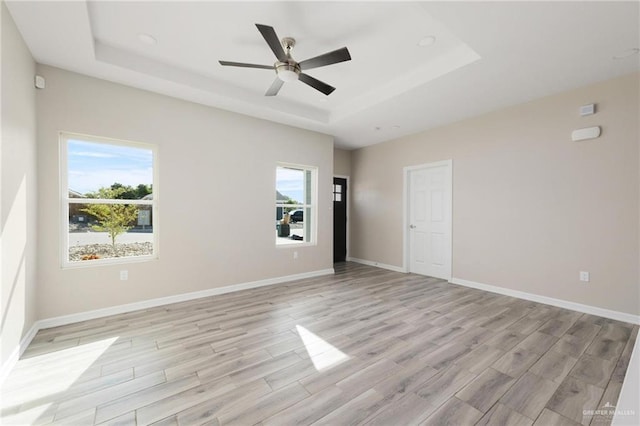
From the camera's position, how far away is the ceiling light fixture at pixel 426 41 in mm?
2723

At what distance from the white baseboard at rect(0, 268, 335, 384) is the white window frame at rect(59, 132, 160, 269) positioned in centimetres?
55

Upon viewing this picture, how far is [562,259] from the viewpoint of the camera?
359 centimetres

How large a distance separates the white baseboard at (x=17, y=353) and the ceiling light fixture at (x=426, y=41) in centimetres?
450

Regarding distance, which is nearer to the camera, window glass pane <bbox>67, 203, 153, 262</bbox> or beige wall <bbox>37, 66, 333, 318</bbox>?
beige wall <bbox>37, 66, 333, 318</bbox>

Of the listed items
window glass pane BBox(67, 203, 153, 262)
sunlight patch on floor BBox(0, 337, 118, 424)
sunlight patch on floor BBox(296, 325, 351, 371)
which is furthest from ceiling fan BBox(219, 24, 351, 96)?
sunlight patch on floor BBox(0, 337, 118, 424)

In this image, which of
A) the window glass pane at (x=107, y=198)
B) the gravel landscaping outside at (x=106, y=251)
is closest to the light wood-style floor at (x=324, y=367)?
the gravel landscaping outside at (x=106, y=251)

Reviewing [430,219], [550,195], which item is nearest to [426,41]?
[550,195]

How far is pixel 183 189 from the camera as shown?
12.5 ft

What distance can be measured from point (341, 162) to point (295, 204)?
6.96 ft

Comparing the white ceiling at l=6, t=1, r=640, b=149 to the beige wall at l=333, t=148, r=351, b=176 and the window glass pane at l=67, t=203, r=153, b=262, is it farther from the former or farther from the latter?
the beige wall at l=333, t=148, r=351, b=176

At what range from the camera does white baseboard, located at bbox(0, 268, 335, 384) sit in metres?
2.24

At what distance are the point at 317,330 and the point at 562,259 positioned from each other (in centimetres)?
336

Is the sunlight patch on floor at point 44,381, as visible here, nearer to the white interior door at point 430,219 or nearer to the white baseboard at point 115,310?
the white baseboard at point 115,310

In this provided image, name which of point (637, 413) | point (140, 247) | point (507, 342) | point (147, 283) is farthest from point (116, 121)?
point (507, 342)
